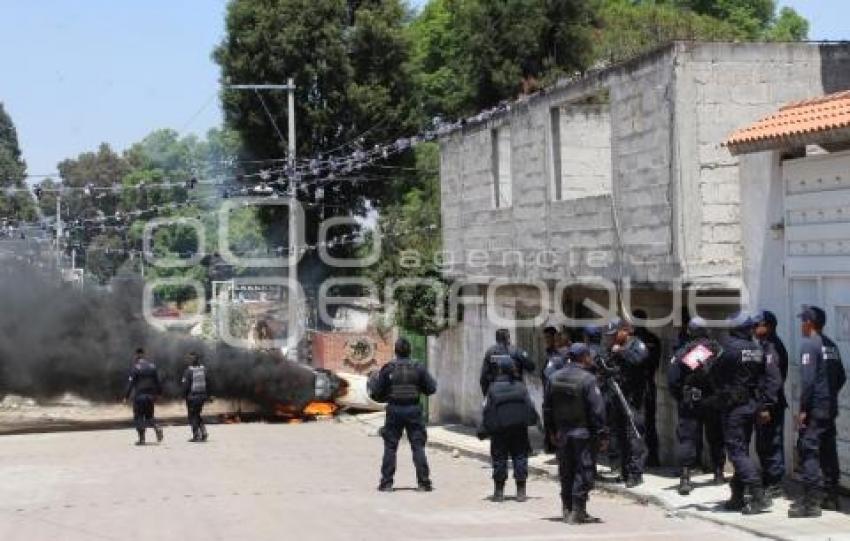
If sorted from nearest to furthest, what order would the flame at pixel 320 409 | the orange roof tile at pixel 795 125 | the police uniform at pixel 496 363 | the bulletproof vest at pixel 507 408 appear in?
the orange roof tile at pixel 795 125
the bulletproof vest at pixel 507 408
the police uniform at pixel 496 363
the flame at pixel 320 409

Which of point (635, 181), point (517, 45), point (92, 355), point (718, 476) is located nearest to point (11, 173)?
point (517, 45)

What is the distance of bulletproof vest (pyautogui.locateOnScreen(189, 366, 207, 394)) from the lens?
2166cm

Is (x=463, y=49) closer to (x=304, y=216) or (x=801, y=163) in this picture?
(x=304, y=216)

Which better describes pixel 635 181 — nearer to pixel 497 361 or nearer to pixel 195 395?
pixel 497 361

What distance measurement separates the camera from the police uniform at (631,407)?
42.0 ft

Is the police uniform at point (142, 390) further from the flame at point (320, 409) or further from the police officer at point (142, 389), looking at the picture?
the flame at point (320, 409)

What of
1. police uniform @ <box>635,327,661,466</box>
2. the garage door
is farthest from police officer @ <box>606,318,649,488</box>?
the garage door

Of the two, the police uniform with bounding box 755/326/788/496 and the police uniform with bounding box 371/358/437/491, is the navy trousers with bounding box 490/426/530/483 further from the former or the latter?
the police uniform with bounding box 755/326/788/496

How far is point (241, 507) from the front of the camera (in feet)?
40.2

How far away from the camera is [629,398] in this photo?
1320cm

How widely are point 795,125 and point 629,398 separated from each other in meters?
3.56

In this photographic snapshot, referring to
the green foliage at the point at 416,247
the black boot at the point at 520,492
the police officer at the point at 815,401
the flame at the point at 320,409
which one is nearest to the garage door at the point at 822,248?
the police officer at the point at 815,401

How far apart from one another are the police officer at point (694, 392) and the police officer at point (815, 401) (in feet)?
2.73

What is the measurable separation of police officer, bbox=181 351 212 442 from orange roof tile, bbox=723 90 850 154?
1207 centimetres
